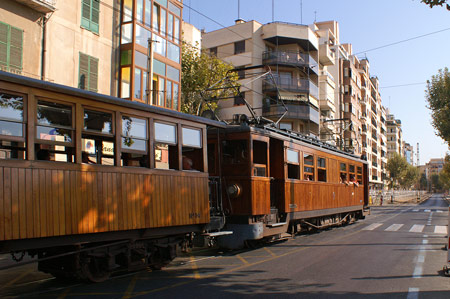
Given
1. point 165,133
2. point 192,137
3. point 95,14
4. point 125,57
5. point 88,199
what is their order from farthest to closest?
point 125,57 < point 95,14 < point 192,137 < point 165,133 < point 88,199

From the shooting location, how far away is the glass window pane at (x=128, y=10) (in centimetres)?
1938

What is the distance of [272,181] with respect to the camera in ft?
41.0

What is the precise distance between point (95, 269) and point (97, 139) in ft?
7.37

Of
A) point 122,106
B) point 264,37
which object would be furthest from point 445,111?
point 122,106

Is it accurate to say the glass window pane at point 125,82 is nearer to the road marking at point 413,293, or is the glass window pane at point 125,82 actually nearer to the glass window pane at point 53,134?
the glass window pane at point 53,134

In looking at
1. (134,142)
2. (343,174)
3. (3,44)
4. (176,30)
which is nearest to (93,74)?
(3,44)

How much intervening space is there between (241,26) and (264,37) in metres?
2.57

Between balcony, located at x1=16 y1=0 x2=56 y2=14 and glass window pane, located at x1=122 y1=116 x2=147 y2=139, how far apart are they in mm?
9493

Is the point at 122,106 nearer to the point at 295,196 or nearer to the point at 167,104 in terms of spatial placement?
the point at 295,196

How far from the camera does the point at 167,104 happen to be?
21047 millimetres

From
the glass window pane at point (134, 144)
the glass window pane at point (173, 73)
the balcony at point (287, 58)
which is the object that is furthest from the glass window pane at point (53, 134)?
the balcony at point (287, 58)

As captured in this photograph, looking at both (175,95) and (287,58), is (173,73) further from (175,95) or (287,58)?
(287,58)

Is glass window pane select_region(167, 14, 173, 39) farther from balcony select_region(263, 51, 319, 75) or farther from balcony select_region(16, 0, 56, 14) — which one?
balcony select_region(263, 51, 319, 75)

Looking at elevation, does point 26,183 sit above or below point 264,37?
below
